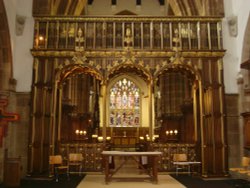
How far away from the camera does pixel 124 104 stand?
28.4m

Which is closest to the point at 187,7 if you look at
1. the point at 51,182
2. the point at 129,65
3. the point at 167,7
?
the point at 167,7

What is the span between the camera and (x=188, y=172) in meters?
12.2

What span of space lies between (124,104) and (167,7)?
923cm

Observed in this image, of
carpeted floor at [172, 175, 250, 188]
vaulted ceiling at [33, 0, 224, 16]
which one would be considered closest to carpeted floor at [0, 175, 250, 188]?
carpeted floor at [172, 175, 250, 188]

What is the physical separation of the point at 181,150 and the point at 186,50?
151 inches

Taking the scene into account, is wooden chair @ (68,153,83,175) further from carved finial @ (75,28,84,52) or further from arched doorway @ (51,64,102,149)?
carved finial @ (75,28,84,52)

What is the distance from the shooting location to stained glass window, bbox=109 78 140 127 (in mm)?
27875

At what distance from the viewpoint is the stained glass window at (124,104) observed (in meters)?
27.9

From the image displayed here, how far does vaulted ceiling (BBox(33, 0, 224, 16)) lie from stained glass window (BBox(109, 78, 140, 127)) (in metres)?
7.36

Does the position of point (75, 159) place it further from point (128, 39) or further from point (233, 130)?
point (233, 130)

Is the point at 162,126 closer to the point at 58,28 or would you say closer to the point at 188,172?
the point at 188,172

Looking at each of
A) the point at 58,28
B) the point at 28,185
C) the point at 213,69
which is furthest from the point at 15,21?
the point at 213,69

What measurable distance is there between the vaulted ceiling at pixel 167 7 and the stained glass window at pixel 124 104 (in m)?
7.36

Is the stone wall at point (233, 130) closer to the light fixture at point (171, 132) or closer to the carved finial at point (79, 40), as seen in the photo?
the carved finial at point (79, 40)
